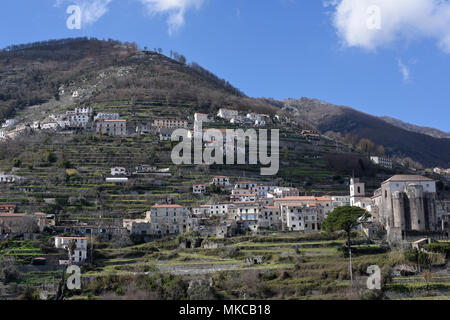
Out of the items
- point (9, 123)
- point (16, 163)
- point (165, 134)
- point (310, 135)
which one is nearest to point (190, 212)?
point (16, 163)

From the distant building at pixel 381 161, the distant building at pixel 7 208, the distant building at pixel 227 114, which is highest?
the distant building at pixel 227 114

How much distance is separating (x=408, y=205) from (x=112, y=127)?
174ft

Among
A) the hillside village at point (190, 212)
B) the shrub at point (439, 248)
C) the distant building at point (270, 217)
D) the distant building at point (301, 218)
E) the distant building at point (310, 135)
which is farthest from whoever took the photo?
the distant building at point (310, 135)

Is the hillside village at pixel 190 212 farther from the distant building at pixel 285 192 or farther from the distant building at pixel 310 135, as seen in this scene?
the distant building at pixel 310 135

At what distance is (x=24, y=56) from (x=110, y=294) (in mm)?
131929

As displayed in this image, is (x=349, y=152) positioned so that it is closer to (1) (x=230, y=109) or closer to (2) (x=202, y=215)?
(1) (x=230, y=109)

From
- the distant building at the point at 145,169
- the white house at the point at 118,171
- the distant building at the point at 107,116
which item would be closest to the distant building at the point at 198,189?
the distant building at the point at 145,169

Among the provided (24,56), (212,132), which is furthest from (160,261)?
(24,56)

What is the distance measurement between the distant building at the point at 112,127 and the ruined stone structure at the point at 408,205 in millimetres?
48011

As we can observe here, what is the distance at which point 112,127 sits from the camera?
9275cm

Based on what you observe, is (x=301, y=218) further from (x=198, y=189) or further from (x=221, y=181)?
(x=221, y=181)

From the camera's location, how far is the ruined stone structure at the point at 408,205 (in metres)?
54.9

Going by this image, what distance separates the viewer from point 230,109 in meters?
112
